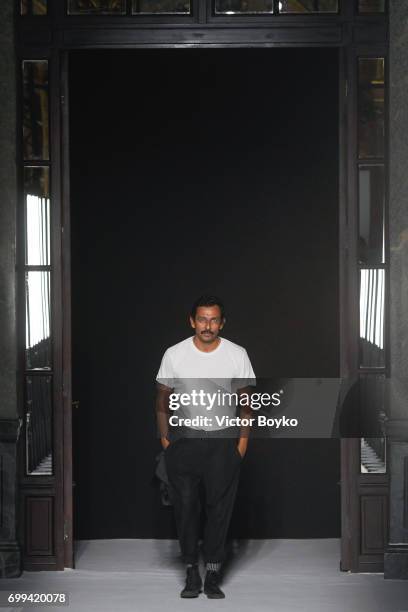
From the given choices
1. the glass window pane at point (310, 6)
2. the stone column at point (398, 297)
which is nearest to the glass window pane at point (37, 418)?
the stone column at point (398, 297)

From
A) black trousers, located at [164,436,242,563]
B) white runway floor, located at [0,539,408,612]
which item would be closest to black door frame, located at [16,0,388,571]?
white runway floor, located at [0,539,408,612]

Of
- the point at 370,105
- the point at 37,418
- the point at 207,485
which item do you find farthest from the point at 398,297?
the point at 37,418

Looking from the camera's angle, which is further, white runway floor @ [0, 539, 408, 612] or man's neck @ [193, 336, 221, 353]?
man's neck @ [193, 336, 221, 353]

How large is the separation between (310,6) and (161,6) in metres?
0.79

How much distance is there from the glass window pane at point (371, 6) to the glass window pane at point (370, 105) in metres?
0.25

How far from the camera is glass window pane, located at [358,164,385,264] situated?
627 centimetres

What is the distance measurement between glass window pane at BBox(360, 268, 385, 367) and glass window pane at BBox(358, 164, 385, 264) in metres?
0.09

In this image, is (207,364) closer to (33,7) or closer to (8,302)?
(8,302)

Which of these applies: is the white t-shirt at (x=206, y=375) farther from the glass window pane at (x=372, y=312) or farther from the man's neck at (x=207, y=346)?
the glass window pane at (x=372, y=312)

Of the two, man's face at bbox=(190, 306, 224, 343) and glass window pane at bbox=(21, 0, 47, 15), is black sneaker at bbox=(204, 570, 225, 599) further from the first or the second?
glass window pane at bbox=(21, 0, 47, 15)

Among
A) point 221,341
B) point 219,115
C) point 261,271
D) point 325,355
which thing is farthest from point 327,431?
point 219,115

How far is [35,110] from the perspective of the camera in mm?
6297

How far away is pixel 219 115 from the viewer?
713 centimetres

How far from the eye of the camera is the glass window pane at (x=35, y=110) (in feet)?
20.6
